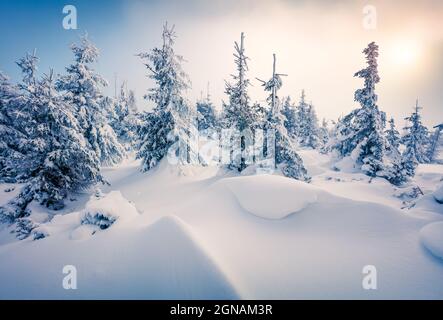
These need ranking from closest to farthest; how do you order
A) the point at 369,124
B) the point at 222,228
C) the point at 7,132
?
the point at 222,228 → the point at 7,132 → the point at 369,124

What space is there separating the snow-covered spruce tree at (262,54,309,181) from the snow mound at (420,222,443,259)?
1021 cm

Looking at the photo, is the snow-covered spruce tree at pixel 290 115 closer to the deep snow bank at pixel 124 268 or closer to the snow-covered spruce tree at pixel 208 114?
the snow-covered spruce tree at pixel 208 114

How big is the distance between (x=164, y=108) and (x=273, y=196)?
13.7 m

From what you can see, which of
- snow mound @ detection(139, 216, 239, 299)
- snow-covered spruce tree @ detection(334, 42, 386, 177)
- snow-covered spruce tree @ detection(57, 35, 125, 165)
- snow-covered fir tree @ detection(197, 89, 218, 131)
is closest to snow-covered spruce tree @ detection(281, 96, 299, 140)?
snow-covered fir tree @ detection(197, 89, 218, 131)

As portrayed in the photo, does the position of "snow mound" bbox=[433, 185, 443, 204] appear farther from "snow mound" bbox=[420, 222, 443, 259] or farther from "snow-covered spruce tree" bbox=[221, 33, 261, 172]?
"snow-covered spruce tree" bbox=[221, 33, 261, 172]

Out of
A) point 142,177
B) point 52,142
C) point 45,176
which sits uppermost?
point 52,142

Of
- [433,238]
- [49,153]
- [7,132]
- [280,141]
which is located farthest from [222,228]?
[7,132]

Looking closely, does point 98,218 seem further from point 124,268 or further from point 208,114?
point 208,114

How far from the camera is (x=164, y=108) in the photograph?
17125mm

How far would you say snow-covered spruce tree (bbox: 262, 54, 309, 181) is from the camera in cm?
1484

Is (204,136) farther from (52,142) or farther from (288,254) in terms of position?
(288,254)
